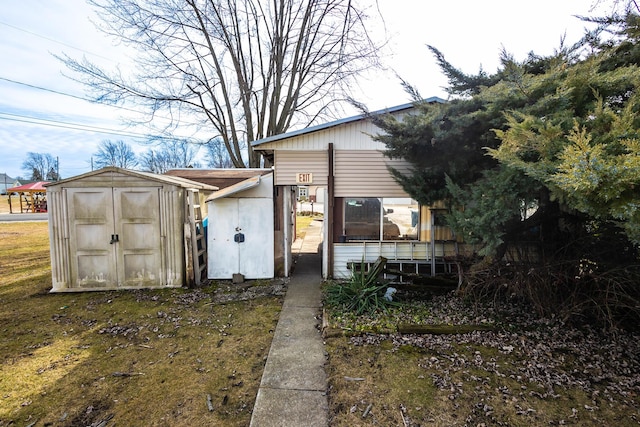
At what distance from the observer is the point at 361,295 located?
18.1 ft

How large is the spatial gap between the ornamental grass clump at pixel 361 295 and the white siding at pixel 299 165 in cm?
267

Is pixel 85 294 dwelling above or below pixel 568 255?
below

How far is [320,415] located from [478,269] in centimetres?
366

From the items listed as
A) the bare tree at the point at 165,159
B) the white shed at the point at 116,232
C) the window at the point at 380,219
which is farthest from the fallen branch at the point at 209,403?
the bare tree at the point at 165,159

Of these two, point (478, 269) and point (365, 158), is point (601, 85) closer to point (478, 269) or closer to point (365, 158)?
point (478, 269)

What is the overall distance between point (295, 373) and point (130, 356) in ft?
7.60

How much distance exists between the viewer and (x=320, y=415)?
9.43 ft

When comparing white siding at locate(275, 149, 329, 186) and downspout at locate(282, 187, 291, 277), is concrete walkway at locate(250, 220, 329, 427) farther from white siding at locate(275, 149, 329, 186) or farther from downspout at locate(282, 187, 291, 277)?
white siding at locate(275, 149, 329, 186)

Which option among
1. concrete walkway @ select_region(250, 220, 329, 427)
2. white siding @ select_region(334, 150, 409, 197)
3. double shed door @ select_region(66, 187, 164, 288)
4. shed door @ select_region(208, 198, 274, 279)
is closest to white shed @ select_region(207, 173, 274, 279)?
shed door @ select_region(208, 198, 274, 279)

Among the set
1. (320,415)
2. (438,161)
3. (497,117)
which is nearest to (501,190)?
(497,117)

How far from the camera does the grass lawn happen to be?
2992 millimetres

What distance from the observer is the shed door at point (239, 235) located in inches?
293

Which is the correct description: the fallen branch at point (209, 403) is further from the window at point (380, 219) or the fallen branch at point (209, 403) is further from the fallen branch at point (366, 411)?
the window at point (380, 219)

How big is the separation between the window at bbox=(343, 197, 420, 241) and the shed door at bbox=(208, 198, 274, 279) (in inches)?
80.7
